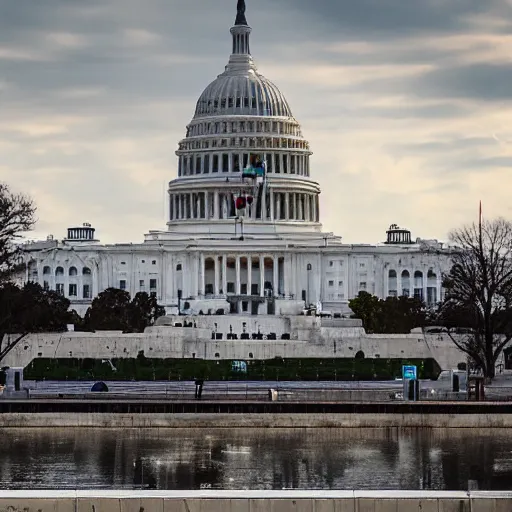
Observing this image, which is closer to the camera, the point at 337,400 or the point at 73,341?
the point at 337,400

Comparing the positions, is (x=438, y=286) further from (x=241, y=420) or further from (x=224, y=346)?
(x=241, y=420)

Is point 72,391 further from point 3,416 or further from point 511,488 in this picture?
point 511,488

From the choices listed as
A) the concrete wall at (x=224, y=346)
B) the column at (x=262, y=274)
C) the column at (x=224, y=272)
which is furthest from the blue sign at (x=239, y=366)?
the column at (x=224, y=272)

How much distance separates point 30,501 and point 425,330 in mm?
102034

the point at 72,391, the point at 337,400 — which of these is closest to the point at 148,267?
the point at 72,391

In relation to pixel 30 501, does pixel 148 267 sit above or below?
above

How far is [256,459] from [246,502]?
25.3m

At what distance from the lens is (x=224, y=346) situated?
479ft

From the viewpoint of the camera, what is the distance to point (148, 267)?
19800 cm

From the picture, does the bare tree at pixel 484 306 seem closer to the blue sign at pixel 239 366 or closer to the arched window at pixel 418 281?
the blue sign at pixel 239 366

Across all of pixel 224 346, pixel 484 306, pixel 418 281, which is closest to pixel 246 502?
pixel 484 306

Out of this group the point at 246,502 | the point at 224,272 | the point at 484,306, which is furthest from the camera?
the point at 224,272

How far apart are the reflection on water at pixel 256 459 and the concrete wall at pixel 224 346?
57305 millimetres

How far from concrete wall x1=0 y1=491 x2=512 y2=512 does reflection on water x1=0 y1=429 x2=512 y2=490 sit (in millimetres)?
16376
